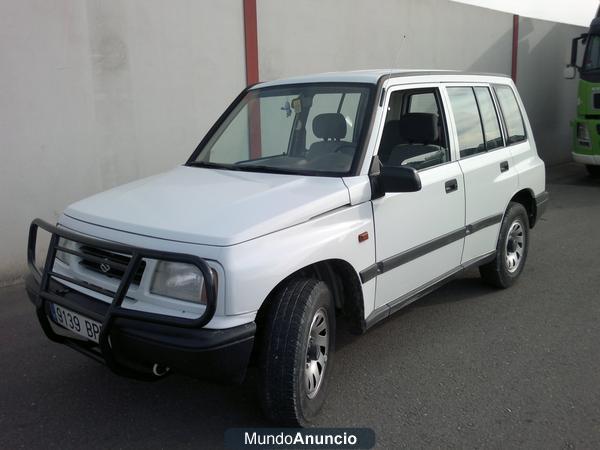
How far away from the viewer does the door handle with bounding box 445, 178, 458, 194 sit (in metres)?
4.10

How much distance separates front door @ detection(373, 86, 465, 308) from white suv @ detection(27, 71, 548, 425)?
1cm

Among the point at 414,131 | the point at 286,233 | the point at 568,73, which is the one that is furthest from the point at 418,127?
the point at 568,73

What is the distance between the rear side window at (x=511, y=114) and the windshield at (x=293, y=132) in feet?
6.14

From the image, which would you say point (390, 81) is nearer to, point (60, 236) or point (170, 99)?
point (60, 236)

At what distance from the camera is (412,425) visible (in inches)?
124

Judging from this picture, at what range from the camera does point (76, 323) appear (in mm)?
2969

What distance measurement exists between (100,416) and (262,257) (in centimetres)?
139

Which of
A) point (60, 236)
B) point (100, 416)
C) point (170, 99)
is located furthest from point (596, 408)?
point (170, 99)

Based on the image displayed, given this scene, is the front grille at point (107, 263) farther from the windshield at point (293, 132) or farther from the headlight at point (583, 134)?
the headlight at point (583, 134)

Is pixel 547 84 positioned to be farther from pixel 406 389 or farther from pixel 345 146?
pixel 406 389

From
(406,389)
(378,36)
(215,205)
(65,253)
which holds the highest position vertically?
(378,36)

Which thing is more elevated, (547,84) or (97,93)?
(97,93)

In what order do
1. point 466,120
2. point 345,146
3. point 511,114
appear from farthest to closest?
point 511,114 < point 466,120 < point 345,146

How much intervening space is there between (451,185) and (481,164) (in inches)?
22.0
